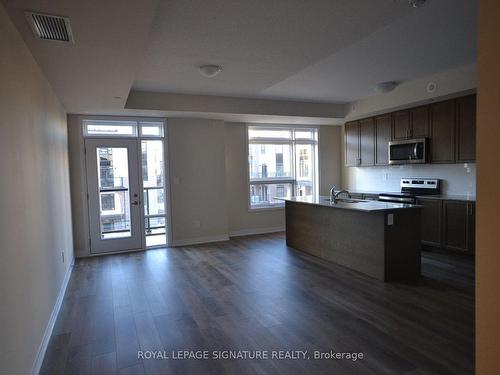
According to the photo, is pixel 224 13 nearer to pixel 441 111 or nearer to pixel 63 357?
pixel 63 357

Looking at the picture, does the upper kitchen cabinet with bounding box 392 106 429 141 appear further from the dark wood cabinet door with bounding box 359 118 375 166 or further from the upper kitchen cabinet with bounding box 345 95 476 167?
the dark wood cabinet door with bounding box 359 118 375 166

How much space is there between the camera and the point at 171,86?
4918 mm

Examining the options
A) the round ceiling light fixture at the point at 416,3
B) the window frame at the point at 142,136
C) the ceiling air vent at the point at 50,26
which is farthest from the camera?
the window frame at the point at 142,136

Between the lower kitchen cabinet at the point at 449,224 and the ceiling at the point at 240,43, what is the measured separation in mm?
1939

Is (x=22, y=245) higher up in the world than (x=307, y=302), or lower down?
higher up

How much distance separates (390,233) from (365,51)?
83.4 inches

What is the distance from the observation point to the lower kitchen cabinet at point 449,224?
15.1ft

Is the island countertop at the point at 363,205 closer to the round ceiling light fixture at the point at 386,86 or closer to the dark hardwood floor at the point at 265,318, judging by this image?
the dark hardwood floor at the point at 265,318

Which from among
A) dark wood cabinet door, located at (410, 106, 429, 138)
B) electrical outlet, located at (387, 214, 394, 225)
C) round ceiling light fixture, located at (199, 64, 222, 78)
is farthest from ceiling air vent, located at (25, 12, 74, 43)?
dark wood cabinet door, located at (410, 106, 429, 138)

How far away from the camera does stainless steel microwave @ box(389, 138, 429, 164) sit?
538 cm

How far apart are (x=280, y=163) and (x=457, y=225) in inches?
146

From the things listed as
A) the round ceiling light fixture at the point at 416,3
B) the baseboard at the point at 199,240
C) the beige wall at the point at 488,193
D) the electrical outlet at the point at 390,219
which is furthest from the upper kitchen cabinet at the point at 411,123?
the beige wall at the point at 488,193

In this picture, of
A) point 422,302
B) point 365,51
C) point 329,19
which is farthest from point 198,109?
point 422,302

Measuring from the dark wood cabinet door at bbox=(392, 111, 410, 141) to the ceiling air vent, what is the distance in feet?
17.1
